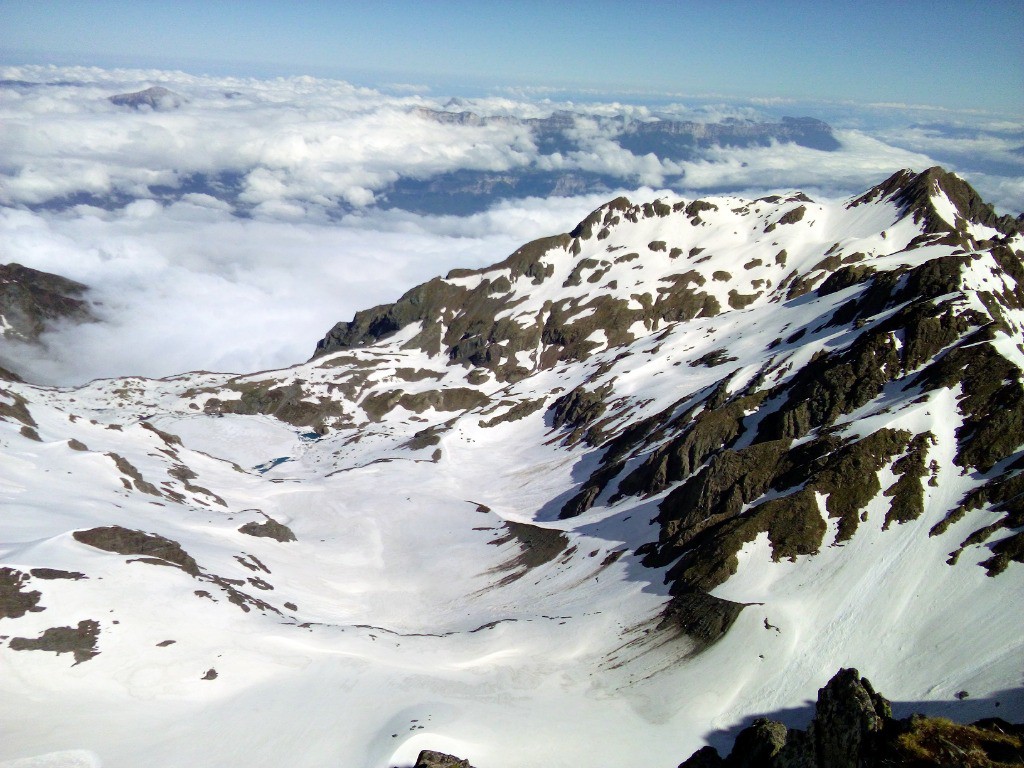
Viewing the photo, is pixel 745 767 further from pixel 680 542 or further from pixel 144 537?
pixel 144 537

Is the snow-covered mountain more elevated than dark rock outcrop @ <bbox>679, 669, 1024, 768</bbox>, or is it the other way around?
dark rock outcrop @ <bbox>679, 669, 1024, 768</bbox>

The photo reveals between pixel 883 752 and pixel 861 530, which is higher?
pixel 883 752

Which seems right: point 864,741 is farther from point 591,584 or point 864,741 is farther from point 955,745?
point 591,584

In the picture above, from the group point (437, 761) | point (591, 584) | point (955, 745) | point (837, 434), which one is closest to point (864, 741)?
point (955, 745)

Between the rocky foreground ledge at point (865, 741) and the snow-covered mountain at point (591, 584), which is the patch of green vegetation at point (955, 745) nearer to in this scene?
the rocky foreground ledge at point (865, 741)

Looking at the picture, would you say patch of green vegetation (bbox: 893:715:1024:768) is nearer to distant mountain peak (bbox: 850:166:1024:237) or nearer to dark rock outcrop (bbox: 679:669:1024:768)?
dark rock outcrop (bbox: 679:669:1024:768)

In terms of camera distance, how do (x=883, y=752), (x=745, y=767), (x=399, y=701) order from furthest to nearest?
(x=399, y=701) → (x=745, y=767) → (x=883, y=752)

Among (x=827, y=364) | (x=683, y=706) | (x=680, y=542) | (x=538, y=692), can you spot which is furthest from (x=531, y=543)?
(x=827, y=364)

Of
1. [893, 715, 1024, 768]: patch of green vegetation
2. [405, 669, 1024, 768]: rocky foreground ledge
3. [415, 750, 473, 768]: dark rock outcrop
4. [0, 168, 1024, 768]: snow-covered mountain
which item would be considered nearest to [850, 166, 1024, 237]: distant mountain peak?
[0, 168, 1024, 768]: snow-covered mountain
